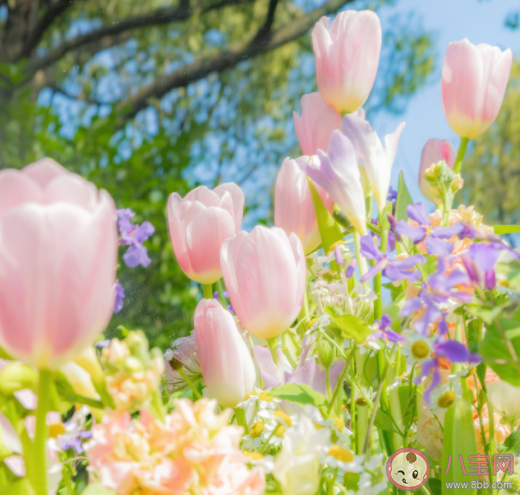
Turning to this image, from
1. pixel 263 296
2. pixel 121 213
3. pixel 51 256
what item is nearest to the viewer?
pixel 51 256

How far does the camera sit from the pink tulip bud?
1.27ft

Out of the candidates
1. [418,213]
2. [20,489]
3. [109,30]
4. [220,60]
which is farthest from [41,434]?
[220,60]

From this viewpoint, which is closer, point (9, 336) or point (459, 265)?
point (9, 336)

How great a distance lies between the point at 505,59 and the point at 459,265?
0.67 ft

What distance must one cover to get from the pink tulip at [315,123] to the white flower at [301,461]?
248mm

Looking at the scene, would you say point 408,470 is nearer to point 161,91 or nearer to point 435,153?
point 435,153

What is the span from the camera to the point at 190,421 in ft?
0.64

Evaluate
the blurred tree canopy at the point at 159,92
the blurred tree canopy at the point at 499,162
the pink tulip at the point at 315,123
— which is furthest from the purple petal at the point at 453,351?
the blurred tree canopy at the point at 499,162

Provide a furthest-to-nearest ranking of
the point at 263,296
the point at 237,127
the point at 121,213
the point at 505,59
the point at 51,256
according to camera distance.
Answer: the point at 237,127, the point at 121,213, the point at 505,59, the point at 263,296, the point at 51,256

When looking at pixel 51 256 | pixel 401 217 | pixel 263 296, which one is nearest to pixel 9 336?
pixel 51 256

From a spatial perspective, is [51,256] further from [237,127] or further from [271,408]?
[237,127]

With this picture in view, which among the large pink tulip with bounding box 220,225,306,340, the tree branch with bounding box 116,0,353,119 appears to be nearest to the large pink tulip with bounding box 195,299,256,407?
the large pink tulip with bounding box 220,225,306,340

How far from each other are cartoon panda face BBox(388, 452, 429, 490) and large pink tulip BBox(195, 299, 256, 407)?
0.31 ft

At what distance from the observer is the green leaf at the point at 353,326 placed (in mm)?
262
